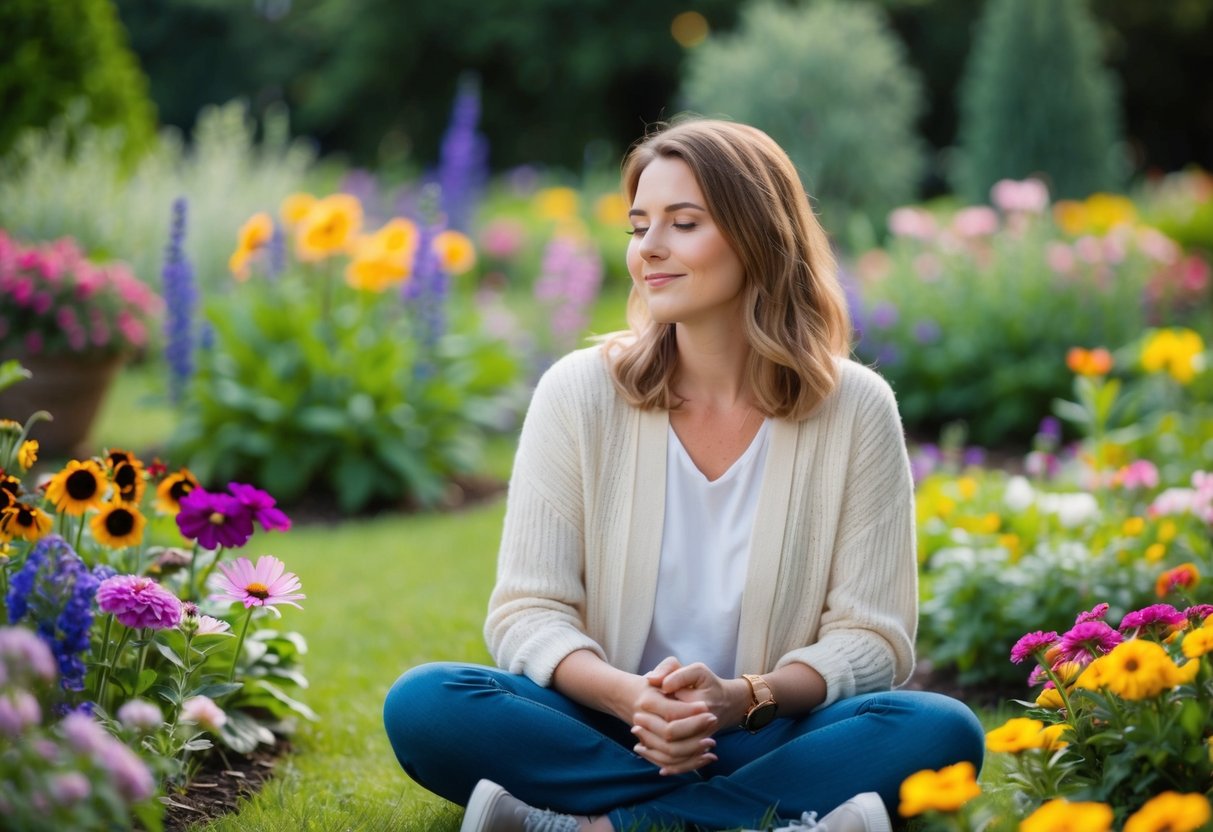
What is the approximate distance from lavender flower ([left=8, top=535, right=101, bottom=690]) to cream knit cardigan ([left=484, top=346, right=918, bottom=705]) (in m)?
0.82

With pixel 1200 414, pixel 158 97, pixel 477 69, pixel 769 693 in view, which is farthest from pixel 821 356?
pixel 158 97

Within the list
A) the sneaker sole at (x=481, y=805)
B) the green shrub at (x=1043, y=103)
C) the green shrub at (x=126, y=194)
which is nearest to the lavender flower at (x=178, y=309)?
the green shrub at (x=126, y=194)

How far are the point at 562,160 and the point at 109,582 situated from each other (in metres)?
19.0

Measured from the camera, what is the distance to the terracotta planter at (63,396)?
5809mm

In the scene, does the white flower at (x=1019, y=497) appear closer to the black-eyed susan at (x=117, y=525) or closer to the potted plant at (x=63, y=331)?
the black-eyed susan at (x=117, y=525)

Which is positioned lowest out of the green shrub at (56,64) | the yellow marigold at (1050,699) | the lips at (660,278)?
the yellow marigold at (1050,699)

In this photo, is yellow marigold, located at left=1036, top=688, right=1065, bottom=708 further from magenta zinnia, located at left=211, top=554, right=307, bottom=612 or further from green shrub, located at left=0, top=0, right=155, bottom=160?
green shrub, located at left=0, top=0, right=155, bottom=160

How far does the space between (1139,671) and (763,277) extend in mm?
1059

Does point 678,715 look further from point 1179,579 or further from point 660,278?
point 1179,579

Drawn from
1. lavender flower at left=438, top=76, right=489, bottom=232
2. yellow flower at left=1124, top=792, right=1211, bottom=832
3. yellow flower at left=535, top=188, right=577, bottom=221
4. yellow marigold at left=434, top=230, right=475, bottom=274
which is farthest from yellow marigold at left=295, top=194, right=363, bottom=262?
yellow flower at left=535, top=188, right=577, bottom=221

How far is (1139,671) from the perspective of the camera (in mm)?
1957

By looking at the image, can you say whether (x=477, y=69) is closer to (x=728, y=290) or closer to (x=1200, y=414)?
(x=1200, y=414)

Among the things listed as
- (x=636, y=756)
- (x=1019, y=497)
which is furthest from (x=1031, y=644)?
(x=1019, y=497)

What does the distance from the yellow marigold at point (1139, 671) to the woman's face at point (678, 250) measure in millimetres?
1033
